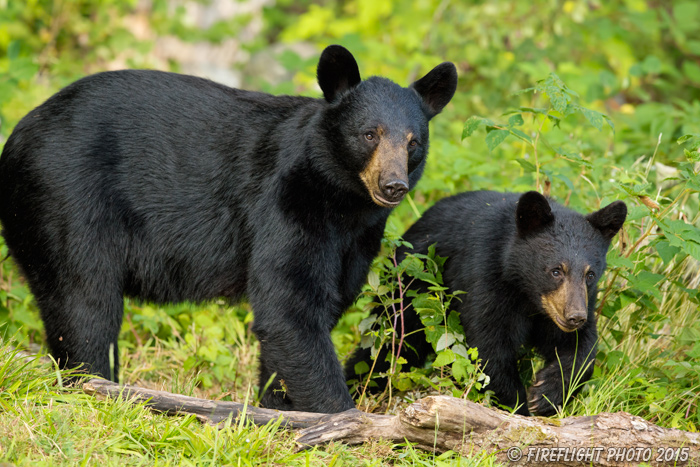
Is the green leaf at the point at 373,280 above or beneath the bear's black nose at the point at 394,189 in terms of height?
beneath

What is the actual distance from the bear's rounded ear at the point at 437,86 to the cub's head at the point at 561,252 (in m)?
0.77

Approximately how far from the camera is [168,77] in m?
4.18

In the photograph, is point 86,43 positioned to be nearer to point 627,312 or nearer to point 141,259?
point 141,259

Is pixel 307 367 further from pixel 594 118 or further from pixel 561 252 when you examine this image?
pixel 594 118

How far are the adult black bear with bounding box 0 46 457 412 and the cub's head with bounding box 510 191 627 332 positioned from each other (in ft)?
2.31

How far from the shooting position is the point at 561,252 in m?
3.90

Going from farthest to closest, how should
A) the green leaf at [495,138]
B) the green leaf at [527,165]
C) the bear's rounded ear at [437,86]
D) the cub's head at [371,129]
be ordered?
1. the green leaf at [527,165]
2. the green leaf at [495,138]
3. the bear's rounded ear at [437,86]
4. the cub's head at [371,129]

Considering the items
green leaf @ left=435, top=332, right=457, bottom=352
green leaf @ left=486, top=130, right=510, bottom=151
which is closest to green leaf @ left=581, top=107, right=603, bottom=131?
green leaf @ left=486, top=130, right=510, bottom=151

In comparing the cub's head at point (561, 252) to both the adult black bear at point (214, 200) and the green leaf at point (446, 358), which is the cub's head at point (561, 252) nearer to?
the green leaf at point (446, 358)

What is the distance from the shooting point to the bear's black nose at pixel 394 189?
11.7 feet

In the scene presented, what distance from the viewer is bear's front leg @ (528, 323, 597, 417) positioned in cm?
394

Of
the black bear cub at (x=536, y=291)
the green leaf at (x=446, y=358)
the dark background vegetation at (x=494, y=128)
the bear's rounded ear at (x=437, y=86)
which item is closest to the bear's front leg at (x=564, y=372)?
the black bear cub at (x=536, y=291)

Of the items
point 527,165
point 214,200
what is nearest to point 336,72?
point 214,200

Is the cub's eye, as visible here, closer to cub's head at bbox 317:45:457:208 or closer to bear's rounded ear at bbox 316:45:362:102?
cub's head at bbox 317:45:457:208
